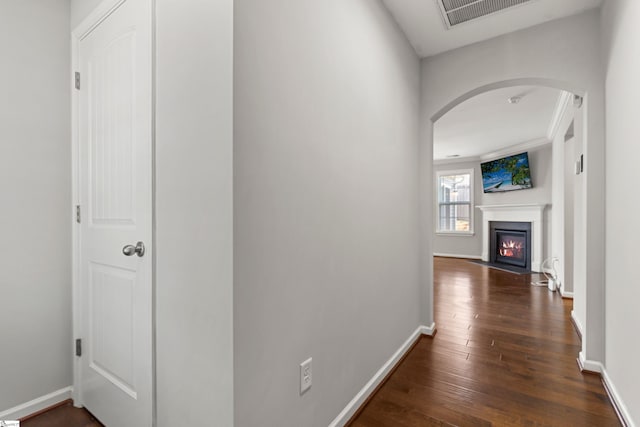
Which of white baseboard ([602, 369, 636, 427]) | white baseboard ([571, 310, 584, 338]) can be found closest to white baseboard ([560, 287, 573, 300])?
white baseboard ([571, 310, 584, 338])

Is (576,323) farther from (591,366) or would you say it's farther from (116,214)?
(116,214)

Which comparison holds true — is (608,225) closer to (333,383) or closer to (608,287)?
(608,287)

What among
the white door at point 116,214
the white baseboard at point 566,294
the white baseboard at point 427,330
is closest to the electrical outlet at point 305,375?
the white door at point 116,214

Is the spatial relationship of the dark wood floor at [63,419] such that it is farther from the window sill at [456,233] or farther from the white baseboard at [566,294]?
the window sill at [456,233]

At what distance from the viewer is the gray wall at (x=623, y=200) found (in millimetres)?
1478

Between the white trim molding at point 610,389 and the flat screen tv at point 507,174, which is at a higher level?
the flat screen tv at point 507,174

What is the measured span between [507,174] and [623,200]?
5648 mm

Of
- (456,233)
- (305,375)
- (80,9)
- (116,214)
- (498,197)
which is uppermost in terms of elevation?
(80,9)

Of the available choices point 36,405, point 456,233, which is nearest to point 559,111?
point 456,233

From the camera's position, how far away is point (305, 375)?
130 cm

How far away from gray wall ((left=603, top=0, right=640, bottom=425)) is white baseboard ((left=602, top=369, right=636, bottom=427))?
19 mm

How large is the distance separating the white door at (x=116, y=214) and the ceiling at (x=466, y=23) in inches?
66.4

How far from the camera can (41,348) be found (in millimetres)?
1694

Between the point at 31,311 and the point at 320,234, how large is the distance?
168 cm
